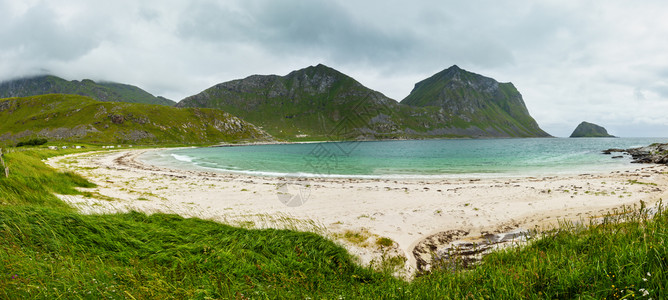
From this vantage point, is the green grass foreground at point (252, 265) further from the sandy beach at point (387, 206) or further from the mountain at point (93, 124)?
the mountain at point (93, 124)

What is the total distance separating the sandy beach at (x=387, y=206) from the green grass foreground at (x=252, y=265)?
196 cm

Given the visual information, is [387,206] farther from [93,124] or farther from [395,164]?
[93,124]

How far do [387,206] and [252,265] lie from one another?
38.9ft

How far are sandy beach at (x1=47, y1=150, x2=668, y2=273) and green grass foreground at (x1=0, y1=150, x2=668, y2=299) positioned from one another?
77.2 inches

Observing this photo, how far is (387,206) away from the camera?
15.9 metres

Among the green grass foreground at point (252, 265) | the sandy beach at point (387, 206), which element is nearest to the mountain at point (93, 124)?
the sandy beach at point (387, 206)

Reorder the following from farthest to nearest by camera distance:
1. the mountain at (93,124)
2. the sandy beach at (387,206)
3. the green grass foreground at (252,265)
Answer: the mountain at (93,124), the sandy beach at (387,206), the green grass foreground at (252,265)

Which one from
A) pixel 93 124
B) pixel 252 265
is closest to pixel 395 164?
pixel 252 265

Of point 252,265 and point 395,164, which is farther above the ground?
point 252,265

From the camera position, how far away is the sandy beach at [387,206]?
34.1ft

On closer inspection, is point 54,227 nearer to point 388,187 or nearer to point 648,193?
point 388,187

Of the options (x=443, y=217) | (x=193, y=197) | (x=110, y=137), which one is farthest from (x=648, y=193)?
(x=110, y=137)

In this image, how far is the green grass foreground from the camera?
3154 mm

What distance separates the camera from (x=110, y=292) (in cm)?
314
